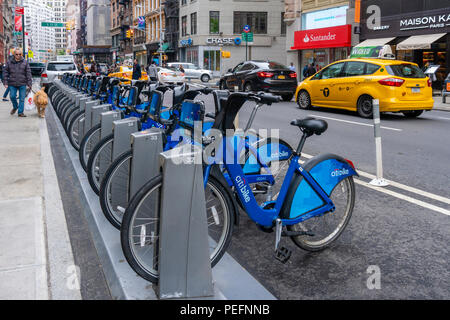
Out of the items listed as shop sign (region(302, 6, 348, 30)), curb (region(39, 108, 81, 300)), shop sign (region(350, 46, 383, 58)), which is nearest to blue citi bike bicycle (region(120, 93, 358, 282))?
curb (region(39, 108, 81, 300))

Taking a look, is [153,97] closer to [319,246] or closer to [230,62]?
[319,246]

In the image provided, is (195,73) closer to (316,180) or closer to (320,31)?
(320,31)

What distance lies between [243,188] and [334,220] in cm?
112

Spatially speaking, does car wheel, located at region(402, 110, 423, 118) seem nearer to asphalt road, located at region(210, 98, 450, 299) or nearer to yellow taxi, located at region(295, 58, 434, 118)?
yellow taxi, located at region(295, 58, 434, 118)

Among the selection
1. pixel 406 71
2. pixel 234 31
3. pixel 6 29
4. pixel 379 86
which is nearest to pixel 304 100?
pixel 379 86

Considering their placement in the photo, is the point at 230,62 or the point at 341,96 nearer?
the point at 341,96

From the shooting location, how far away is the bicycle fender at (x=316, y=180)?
146 inches

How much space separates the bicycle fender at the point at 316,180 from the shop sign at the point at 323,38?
97.7ft

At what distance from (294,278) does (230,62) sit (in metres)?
53.8

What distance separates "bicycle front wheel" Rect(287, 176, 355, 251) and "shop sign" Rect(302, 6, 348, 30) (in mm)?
30804

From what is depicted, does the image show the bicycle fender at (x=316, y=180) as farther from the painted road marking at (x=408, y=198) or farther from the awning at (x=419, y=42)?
the awning at (x=419, y=42)

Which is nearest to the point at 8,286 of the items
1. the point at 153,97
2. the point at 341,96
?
the point at 153,97
